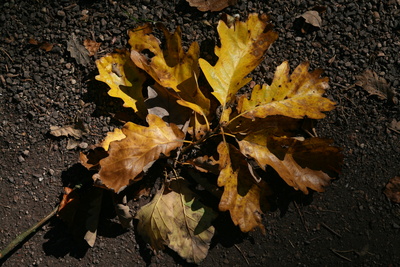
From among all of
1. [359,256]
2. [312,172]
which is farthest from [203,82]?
[359,256]

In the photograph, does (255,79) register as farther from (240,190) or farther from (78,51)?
(78,51)

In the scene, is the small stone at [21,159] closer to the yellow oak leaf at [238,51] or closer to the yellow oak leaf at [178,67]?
the yellow oak leaf at [178,67]

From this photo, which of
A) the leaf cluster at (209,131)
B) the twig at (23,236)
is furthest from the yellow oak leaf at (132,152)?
the twig at (23,236)

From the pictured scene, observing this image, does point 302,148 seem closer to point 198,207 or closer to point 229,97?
point 229,97

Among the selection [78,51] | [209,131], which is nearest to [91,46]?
[78,51]

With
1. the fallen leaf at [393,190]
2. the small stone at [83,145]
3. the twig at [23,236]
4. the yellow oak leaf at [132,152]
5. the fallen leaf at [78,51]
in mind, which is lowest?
the twig at [23,236]

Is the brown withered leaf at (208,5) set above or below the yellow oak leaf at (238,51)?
above

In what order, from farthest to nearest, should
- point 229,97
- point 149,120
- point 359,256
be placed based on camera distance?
point 359,256, point 229,97, point 149,120
